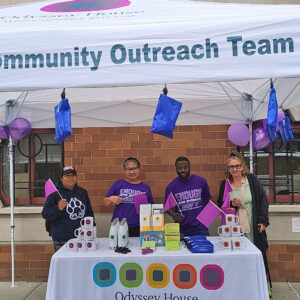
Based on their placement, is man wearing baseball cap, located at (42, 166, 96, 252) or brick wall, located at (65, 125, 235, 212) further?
brick wall, located at (65, 125, 235, 212)

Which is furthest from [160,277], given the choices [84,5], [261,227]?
[84,5]

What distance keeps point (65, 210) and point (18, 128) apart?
1.54 metres

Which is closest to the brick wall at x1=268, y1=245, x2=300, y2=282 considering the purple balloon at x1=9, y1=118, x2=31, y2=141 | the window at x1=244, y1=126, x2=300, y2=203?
the window at x1=244, y1=126, x2=300, y2=203

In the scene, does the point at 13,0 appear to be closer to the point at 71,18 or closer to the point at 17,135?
the point at 17,135

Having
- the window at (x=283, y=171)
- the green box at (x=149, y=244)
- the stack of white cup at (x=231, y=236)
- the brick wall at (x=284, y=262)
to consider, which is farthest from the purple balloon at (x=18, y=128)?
the brick wall at (x=284, y=262)

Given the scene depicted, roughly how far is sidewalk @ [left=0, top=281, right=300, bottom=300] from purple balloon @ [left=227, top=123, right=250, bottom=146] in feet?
6.42

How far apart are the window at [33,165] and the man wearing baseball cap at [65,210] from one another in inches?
66.3

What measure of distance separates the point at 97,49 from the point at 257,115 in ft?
8.03

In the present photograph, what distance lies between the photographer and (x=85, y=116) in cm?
453

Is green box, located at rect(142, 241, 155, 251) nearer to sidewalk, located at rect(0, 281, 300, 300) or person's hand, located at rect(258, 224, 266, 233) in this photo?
person's hand, located at rect(258, 224, 266, 233)

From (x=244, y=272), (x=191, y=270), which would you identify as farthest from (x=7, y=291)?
(x=244, y=272)

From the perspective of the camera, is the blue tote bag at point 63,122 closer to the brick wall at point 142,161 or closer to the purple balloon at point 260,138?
the brick wall at point 142,161

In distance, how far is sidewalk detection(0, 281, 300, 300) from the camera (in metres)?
4.48

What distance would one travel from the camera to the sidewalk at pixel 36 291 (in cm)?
448
